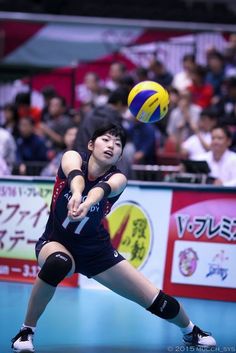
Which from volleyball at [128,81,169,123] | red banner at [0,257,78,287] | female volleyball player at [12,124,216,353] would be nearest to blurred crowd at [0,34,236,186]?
red banner at [0,257,78,287]

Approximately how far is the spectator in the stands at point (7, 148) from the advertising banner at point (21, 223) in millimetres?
1616

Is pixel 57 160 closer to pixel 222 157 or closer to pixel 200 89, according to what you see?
pixel 222 157

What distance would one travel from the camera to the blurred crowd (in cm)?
953

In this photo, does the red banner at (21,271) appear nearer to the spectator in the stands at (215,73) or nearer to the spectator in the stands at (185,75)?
the spectator in the stands at (215,73)

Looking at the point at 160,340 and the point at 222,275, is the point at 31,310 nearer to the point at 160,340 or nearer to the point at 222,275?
the point at 160,340

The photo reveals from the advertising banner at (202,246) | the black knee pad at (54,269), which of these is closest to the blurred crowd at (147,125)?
the advertising banner at (202,246)

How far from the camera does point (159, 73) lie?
44.7ft

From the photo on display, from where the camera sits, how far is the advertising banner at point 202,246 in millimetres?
8352

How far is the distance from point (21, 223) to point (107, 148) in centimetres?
316

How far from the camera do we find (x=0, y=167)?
10023mm

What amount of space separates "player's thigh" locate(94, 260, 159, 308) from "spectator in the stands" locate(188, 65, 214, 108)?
7.58 meters

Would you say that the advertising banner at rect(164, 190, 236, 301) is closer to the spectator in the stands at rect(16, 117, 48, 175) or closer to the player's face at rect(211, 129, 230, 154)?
the player's face at rect(211, 129, 230, 154)

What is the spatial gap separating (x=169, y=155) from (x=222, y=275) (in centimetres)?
377

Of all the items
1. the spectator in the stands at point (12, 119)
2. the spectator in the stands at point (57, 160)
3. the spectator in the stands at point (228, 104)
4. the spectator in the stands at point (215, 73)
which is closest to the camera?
the spectator in the stands at point (57, 160)
